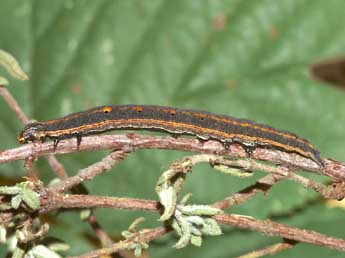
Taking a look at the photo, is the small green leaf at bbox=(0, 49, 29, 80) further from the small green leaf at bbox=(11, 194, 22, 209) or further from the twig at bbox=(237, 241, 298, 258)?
the twig at bbox=(237, 241, 298, 258)

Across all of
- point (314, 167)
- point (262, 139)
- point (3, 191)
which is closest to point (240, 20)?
point (262, 139)

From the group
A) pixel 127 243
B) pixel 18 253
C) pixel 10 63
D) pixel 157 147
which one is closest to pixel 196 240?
pixel 127 243

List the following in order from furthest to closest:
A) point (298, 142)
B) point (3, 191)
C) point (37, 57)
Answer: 1. point (37, 57)
2. point (298, 142)
3. point (3, 191)

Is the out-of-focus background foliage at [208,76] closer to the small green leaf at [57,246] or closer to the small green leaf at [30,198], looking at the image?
the small green leaf at [57,246]

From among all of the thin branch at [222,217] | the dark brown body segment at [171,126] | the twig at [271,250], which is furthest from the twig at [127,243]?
the dark brown body segment at [171,126]

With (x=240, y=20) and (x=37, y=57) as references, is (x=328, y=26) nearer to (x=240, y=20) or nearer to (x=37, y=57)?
(x=240, y=20)

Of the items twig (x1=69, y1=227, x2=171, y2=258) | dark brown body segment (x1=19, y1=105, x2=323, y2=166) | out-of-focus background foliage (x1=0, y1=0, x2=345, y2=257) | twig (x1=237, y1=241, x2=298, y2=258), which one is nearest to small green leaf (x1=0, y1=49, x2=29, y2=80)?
dark brown body segment (x1=19, y1=105, x2=323, y2=166)

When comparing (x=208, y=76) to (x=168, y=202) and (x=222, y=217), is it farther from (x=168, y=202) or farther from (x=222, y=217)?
(x=168, y=202)
